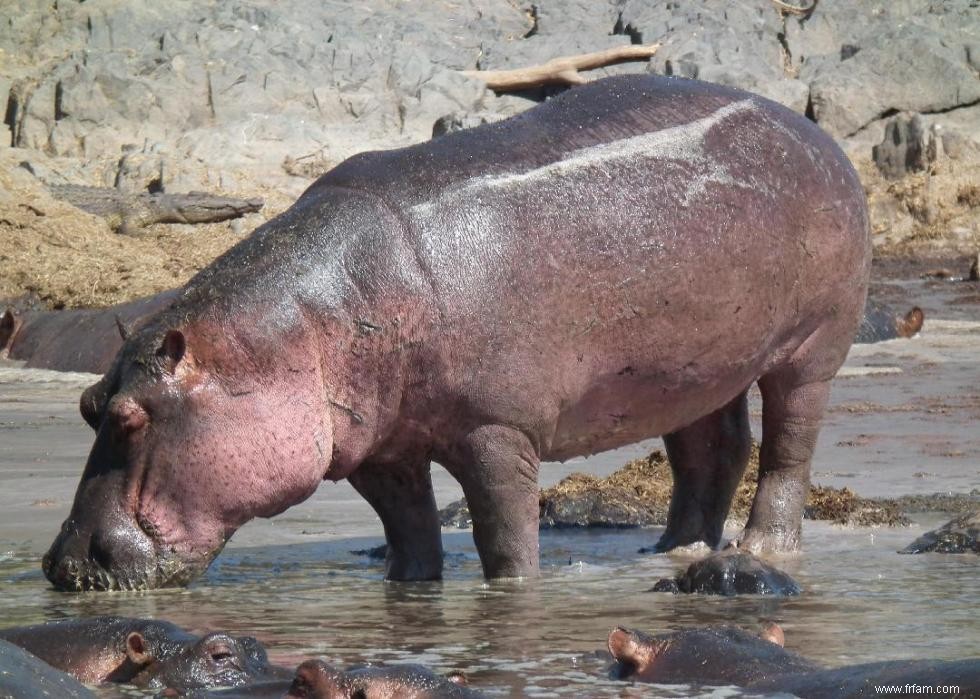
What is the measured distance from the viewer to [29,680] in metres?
3.42

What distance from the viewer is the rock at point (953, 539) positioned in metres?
6.49

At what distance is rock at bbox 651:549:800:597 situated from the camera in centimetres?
581

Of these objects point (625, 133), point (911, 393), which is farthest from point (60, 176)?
point (625, 133)

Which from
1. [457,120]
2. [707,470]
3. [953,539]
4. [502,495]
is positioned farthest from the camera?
[457,120]

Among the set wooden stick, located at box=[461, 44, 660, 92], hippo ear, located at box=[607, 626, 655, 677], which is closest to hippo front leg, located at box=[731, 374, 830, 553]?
hippo ear, located at box=[607, 626, 655, 677]

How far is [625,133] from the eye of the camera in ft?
20.7

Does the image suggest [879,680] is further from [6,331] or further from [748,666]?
[6,331]

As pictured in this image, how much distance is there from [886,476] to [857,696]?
5.00 meters

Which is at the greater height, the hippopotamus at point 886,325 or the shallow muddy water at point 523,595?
the hippopotamus at point 886,325

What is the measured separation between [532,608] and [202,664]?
1.50 meters

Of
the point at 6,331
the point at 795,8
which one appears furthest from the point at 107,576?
the point at 795,8

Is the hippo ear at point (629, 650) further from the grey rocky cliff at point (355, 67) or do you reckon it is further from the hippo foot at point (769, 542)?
the grey rocky cliff at point (355, 67)

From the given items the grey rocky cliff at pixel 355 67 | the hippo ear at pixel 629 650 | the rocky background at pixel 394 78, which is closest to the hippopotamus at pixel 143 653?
the hippo ear at pixel 629 650

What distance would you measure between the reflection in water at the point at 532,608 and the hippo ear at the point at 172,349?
0.72m
